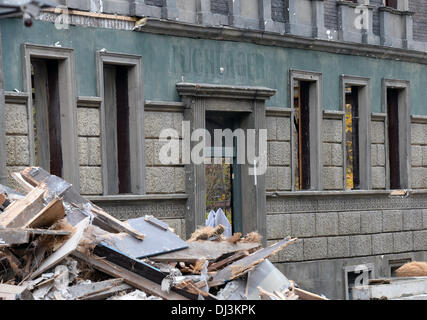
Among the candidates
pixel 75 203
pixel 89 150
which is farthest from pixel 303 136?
pixel 75 203

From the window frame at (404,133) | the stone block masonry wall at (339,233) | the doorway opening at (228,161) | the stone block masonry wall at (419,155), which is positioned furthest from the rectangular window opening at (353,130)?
the doorway opening at (228,161)

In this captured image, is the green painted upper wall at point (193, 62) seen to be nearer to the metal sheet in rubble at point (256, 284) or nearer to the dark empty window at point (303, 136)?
the dark empty window at point (303, 136)

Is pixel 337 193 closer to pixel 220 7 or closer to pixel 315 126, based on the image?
pixel 315 126

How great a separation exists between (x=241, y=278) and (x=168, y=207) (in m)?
6.55

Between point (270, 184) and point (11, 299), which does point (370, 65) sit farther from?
point (11, 299)

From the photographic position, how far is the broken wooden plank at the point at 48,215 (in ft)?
31.8

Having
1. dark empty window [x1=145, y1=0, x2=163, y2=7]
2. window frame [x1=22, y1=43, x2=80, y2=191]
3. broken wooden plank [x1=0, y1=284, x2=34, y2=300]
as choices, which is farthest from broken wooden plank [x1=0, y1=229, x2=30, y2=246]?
dark empty window [x1=145, y1=0, x2=163, y2=7]

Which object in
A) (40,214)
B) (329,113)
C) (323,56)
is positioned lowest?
(40,214)

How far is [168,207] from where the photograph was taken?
16812 millimetres

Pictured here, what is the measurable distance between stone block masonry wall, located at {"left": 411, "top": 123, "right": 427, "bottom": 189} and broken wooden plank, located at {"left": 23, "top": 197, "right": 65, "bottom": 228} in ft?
45.5

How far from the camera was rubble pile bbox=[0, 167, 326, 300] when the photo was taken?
30.7ft

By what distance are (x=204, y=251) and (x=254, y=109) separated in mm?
7468

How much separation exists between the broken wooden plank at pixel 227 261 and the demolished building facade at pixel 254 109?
15.9 feet

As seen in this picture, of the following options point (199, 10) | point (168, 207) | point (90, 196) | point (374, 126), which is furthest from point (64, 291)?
point (374, 126)
